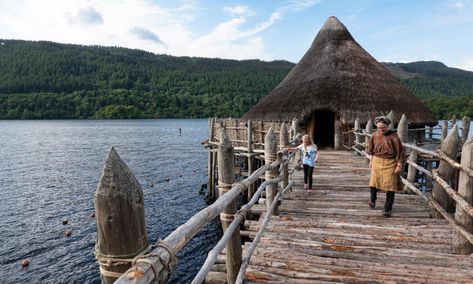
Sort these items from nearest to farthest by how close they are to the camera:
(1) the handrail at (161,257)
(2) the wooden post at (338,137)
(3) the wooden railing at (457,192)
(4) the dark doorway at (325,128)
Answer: (1) the handrail at (161,257) → (3) the wooden railing at (457,192) → (2) the wooden post at (338,137) → (4) the dark doorway at (325,128)

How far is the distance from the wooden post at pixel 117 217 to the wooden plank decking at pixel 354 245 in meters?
2.44

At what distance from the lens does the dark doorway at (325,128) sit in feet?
71.6

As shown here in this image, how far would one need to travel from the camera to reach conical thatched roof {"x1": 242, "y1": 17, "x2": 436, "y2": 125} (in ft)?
61.4

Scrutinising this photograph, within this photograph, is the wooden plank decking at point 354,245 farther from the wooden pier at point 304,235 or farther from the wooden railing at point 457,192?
the wooden railing at point 457,192

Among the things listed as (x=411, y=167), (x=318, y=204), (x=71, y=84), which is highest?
(x=71, y=84)

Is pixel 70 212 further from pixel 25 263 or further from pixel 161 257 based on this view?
pixel 161 257

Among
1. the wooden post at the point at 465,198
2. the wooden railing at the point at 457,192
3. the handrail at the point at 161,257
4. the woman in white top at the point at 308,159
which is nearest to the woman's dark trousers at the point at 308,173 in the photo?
the woman in white top at the point at 308,159

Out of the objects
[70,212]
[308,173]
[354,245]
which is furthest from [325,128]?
[354,245]

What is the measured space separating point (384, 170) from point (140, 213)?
545cm

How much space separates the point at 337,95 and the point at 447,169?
48.8ft

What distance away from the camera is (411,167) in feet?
24.6

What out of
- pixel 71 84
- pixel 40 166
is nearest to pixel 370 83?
pixel 40 166

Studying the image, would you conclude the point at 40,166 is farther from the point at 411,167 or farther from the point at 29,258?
the point at 411,167

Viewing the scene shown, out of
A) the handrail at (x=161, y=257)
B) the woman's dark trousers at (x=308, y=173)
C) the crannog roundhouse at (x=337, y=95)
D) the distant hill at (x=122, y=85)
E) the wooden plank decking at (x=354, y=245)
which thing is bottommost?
the wooden plank decking at (x=354, y=245)
